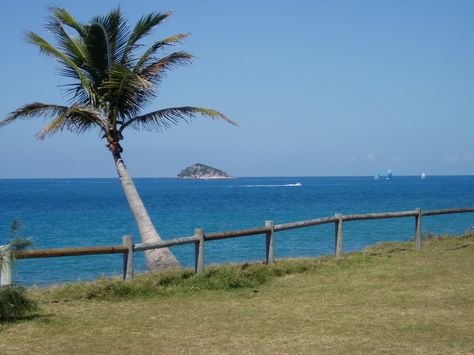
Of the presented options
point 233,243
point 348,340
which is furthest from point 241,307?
point 233,243

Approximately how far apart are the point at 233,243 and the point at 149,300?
19218 mm

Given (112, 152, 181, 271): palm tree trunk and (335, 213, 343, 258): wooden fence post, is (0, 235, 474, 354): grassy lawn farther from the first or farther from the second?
(112, 152, 181, 271): palm tree trunk

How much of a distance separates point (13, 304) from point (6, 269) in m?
0.61

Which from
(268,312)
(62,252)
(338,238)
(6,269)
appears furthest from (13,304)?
(338,238)

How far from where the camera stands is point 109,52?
53.7 ft

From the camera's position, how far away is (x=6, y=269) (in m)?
9.88

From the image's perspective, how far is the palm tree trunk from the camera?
15578 mm

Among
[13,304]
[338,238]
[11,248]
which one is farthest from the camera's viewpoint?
[338,238]

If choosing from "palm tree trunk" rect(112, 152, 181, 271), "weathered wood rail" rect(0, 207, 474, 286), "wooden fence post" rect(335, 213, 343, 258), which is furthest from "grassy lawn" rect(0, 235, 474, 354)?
"palm tree trunk" rect(112, 152, 181, 271)

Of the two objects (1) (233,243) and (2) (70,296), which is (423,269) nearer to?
(2) (70,296)

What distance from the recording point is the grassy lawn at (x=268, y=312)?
8.21 m

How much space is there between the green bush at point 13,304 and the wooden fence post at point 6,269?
24 cm

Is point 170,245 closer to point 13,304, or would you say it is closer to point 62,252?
point 62,252

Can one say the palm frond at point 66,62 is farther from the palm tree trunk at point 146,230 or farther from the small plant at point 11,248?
the small plant at point 11,248
